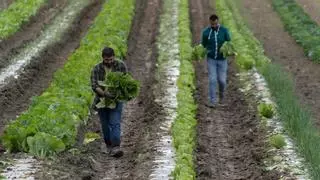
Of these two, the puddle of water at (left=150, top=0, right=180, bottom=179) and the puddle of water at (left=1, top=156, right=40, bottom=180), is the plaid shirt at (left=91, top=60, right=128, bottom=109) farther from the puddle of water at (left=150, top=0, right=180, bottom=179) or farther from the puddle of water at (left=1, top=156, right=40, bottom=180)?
the puddle of water at (left=1, top=156, right=40, bottom=180)

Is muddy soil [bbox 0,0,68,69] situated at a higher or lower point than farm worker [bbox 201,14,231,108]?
lower

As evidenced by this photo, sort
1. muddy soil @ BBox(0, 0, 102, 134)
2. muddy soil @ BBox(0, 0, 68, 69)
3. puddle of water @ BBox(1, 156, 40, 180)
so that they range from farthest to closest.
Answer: muddy soil @ BBox(0, 0, 68, 69) < muddy soil @ BBox(0, 0, 102, 134) < puddle of water @ BBox(1, 156, 40, 180)

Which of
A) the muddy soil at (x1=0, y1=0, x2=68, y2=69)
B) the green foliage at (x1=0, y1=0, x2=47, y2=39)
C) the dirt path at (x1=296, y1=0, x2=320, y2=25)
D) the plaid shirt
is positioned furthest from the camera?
the dirt path at (x1=296, y1=0, x2=320, y2=25)

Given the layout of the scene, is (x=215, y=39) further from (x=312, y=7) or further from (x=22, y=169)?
(x=312, y=7)

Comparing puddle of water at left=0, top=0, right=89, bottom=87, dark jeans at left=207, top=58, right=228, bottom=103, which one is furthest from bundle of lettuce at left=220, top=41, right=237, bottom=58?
puddle of water at left=0, top=0, right=89, bottom=87

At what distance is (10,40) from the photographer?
74.8 ft

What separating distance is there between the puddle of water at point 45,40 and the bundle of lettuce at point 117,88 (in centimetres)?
609

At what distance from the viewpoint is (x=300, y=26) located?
2545cm

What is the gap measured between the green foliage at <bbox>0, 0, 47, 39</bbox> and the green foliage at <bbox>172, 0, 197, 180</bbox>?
19.4 feet

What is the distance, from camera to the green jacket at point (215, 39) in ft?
46.8

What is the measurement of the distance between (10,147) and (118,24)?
1343 centimetres

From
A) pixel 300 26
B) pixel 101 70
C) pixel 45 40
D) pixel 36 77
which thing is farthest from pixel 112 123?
pixel 300 26

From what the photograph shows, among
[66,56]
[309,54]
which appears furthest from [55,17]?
[309,54]

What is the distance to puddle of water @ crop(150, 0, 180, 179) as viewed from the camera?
33.6ft
